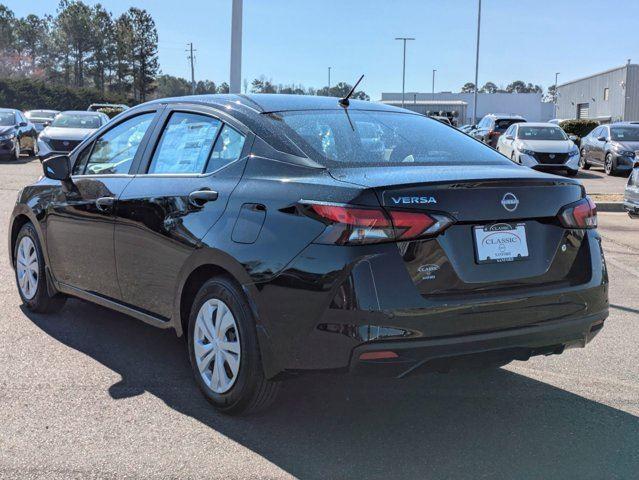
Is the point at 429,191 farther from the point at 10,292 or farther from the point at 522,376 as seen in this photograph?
the point at 10,292

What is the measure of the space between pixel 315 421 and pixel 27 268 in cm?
312

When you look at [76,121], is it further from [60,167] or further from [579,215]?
[579,215]

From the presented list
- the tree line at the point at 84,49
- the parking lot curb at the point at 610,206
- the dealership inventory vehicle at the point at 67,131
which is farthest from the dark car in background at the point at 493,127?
the tree line at the point at 84,49

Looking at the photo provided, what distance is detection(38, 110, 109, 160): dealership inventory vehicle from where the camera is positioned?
19703 mm

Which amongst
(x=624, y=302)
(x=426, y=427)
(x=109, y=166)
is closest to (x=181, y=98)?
(x=109, y=166)

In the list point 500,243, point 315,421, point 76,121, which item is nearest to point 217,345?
point 315,421

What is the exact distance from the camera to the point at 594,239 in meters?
3.75

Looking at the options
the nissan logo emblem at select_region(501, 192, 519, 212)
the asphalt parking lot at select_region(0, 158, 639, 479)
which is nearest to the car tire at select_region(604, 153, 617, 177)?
the asphalt parking lot at select_region(0, 158, 639, 479)

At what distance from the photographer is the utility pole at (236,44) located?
12.3 meters

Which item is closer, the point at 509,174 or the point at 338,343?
the point at 338,343

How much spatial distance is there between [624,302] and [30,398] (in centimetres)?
497

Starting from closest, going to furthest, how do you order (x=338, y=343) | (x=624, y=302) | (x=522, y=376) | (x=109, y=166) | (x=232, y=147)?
(x=338, y=343) < (x=232, y=147) < (x=522, y=376) < (x=109, y=166) < (x=624, y=302)

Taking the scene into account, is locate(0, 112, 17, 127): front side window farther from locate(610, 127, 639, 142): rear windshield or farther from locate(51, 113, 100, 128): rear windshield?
locate(610, 127, 639, 142): rear windshield

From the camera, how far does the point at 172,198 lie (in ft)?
13.3
